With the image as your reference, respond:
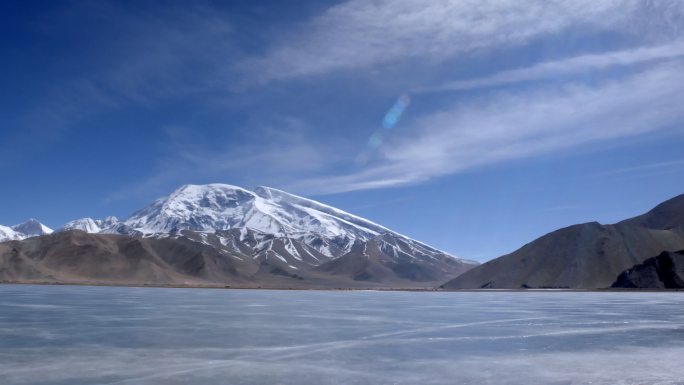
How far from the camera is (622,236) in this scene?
16388cm

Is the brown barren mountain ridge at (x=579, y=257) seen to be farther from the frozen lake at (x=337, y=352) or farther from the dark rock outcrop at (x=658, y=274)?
the frozen lake at (x=337, y=352)

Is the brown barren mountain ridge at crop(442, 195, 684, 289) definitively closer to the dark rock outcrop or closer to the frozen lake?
the dark rock outcrop

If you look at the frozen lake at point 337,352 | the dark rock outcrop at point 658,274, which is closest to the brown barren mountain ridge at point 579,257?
the dark rock outcrop at point 658,274

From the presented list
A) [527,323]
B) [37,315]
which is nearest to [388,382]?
[527,323]

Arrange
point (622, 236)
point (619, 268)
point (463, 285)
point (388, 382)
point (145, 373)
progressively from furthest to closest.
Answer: point (463, 285) → point (622, 236) → point (619, 268) → point (145, 373) → point (388, 382)

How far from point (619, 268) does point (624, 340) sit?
141 meters

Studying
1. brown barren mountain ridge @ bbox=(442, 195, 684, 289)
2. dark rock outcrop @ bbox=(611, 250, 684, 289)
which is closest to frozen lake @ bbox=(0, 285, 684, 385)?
dark rock outcrop @ bbox=(611, 250, 684, 289)

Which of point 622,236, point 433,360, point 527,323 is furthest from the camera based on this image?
point 622,236

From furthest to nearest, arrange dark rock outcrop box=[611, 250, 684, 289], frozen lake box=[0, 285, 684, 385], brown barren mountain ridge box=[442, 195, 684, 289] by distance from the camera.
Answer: brown barren mountain ridge box=[442, 195, 684, 289], dark rock outcrop box=[611, 250, 684, 289], frozen lake box=[0, 285, 684, 385]

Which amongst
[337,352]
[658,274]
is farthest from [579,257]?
[337,352]

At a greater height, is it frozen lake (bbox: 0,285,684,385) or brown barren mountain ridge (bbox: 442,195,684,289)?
brown barren mountain ridge (bbox: 442,195,684,289)

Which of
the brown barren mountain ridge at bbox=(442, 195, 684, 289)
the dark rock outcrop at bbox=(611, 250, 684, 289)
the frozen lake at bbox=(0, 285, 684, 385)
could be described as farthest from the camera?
the brown barren mountain ridge at bbox=(442, 195, 684, 289)

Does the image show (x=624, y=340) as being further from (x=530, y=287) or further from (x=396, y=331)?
(x=530, y=287)

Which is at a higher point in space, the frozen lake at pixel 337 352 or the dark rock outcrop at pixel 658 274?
the dark rock outcrop at pixel 658 274
